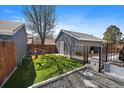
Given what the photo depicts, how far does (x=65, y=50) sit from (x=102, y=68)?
27.6 ft

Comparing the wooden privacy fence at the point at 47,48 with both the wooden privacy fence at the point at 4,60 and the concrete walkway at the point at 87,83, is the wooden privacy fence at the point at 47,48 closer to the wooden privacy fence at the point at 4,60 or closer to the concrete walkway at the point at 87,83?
the wooden privacy fence at the point at 4,60

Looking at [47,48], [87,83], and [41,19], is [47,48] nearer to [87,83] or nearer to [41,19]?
[41,19]

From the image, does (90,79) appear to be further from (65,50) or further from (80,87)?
(65,50)

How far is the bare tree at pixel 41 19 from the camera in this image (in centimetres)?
1758

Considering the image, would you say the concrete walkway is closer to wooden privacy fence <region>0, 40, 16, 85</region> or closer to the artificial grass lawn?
the artificial grass lawn

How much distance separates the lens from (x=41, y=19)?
18.4 metres

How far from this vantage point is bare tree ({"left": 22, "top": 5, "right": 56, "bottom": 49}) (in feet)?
57.7

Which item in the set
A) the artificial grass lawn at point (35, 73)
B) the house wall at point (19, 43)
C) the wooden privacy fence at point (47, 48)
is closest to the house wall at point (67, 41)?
the wooden privacy fence at point (47, 48)

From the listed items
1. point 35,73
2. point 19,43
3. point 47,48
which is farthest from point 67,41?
point 35,73

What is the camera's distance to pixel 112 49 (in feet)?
22.9

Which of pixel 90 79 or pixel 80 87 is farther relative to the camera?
pixel 90 79
